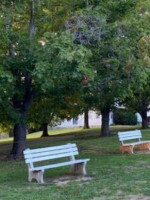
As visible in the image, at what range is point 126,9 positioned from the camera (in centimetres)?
1480

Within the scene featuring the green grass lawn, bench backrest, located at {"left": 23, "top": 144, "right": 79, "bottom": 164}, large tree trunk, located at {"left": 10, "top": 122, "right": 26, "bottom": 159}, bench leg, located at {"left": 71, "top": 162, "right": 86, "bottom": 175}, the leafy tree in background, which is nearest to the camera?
the green grass lawn

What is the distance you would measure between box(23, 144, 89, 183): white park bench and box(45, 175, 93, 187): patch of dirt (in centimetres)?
33

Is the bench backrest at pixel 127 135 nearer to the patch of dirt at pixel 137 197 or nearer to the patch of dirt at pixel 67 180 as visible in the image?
the patch of dirt at pixel 67 180

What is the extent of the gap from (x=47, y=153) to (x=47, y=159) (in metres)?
0.19

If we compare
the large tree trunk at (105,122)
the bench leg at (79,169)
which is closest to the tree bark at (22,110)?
the bench leg at (79,169)

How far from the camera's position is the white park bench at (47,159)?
10586 millimetres

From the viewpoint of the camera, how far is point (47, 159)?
11312 mm

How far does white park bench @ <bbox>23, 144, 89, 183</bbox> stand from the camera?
34.7 feet

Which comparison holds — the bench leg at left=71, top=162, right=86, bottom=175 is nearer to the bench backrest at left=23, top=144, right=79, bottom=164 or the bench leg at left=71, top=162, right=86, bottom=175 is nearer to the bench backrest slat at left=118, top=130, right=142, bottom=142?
the bench backrest at left=23, top=144, right=79, bottom=164

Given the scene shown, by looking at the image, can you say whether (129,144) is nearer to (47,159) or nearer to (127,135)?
(127,135)

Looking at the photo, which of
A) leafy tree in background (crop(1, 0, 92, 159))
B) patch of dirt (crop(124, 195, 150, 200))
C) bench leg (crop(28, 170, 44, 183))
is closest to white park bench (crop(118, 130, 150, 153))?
leafy tree in background (crop(1, 0, 92, 159))

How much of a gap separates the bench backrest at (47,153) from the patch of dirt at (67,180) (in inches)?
22.2

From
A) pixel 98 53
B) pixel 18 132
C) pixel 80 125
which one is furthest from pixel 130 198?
pixel 80 125

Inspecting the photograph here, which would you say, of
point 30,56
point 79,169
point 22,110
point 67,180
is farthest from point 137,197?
point 22,110
